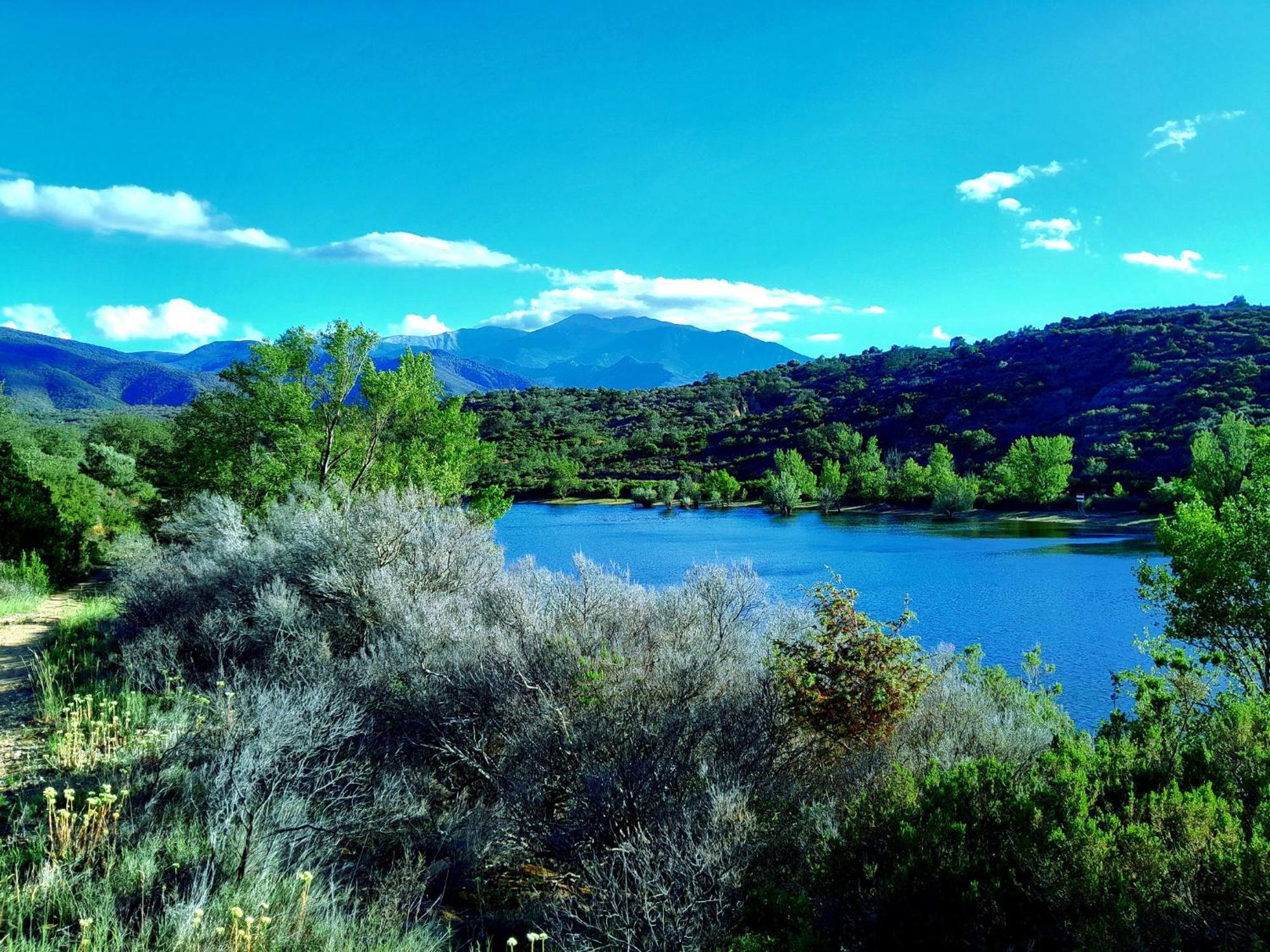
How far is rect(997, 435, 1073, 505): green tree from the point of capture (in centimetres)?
6019

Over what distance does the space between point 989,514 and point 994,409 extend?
3312 centimetres

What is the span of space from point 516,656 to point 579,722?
1242 millimetres

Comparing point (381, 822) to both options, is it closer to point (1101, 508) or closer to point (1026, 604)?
point (1026, 604)

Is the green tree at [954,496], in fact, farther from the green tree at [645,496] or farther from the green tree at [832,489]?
the green tree at [645,496]

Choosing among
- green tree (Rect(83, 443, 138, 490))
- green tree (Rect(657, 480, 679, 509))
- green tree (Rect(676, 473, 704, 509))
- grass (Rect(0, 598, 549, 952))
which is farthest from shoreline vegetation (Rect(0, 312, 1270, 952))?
green tree (Rect(676, 473, 704, 509))

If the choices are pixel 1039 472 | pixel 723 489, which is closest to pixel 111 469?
pixel 723 489

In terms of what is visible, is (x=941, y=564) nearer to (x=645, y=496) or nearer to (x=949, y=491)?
(x=949, y=491)

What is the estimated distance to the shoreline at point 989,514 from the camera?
50.1 m

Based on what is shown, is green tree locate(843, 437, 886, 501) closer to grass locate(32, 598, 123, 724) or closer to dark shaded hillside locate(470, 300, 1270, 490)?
dark shaded hillside locate(470, 300, 1270, 490)

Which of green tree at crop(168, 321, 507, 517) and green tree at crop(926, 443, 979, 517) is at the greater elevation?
green tree at crop(168, 321, 507, 517)

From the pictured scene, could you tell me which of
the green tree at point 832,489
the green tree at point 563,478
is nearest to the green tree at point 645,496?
the green tree at point 563,478

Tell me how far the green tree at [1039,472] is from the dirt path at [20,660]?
62.5m

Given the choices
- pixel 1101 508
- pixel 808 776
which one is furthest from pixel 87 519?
pixel 1101 508

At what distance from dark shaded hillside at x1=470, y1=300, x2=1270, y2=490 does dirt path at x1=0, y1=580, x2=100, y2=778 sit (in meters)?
64.4
